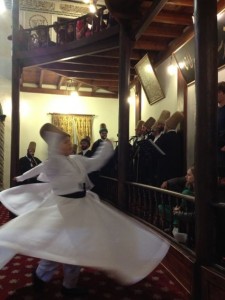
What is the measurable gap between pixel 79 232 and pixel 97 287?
2.49 feet

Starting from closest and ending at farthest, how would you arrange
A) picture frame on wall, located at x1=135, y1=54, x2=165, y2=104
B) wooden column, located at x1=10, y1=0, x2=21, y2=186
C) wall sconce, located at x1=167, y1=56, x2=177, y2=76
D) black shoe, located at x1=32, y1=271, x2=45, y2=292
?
1. black shoe, located at x1=32, y1=271, x2=45, y2=292
2. wall sconce, located at x1=167, y1=56, x2=177, y2=76
3. picture frame on wall, located at x1=135, y1=54, x2=165, y2=104
4. wooden column, located at x1=10, y1=0, x2=21, y2=186

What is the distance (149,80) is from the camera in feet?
20.6

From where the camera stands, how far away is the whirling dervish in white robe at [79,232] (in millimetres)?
2279

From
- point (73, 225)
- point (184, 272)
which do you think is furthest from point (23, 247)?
point (184, 272)

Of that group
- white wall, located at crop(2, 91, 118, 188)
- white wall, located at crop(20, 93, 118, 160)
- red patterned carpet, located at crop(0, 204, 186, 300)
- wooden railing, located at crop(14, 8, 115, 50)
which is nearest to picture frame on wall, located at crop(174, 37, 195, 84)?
wooden railing, located at crop(14, 8, 115, 50)

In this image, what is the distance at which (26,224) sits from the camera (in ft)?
8.25

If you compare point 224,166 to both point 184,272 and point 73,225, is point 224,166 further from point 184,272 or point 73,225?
point 73,225

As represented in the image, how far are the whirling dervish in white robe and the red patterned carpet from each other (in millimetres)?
495

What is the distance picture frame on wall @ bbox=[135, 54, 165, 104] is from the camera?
5984mm

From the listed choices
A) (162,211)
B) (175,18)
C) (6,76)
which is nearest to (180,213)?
(162,211)

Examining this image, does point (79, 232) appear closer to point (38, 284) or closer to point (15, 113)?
point (38, 284)

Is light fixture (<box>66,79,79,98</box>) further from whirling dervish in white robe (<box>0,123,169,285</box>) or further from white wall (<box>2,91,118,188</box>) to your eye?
whirling dervish in white robe (<box>0,123,169,285</box>)

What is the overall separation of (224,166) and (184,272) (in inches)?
38.7

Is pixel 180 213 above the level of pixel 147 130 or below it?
below
